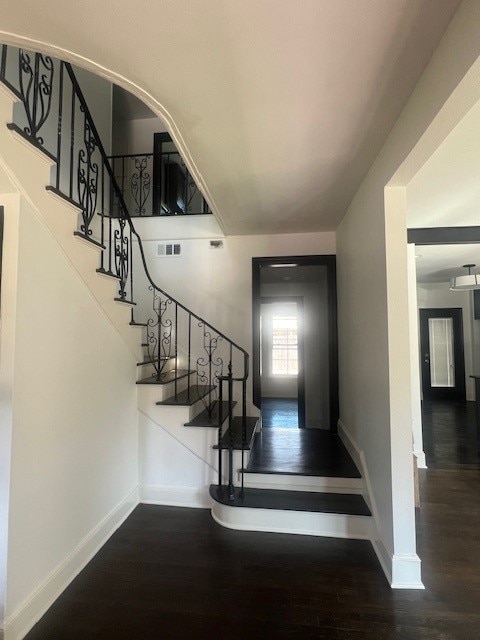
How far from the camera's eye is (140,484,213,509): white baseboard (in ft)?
9.01

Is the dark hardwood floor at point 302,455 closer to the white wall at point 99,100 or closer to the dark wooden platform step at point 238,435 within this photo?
the dark wooden platform step at point 238,435

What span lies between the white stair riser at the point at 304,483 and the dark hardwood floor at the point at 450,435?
160 cm

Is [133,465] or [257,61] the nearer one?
[257,61]

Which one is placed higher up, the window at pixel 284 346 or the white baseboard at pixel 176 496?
the window at pixel 284 346

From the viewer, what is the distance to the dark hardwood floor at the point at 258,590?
1588 mm

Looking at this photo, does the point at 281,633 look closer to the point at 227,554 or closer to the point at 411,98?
the point at 227,554

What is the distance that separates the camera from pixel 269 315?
7.09 meters

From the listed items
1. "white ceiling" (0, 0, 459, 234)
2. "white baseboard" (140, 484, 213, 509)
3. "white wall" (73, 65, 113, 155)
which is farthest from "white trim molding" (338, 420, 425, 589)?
"white wall" (73, 65, 113, 155)

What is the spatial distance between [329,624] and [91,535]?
1611 mm

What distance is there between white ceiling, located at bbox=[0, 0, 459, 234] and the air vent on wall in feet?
6.19

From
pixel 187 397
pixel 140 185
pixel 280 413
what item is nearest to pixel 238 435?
pixel 187 397

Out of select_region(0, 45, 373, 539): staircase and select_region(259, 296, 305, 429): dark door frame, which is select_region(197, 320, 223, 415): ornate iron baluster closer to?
select_region(0, 45, 373, 539): staircase

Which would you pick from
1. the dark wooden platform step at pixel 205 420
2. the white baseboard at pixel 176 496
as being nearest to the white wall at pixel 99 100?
the dark wooden platform step at pixel 205 420

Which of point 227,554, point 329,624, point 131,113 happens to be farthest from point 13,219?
point 131,113
